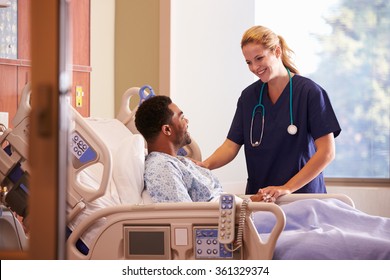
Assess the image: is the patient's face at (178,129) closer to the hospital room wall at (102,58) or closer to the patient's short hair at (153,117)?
the patient's short hair at (153,117)

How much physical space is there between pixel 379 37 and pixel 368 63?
20 cm

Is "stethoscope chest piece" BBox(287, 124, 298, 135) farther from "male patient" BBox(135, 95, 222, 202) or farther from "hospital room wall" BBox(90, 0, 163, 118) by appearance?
"hospital room wall" BBox(90, 0, 163, 118)

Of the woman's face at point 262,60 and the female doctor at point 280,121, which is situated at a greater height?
the woman's face at point 262,60

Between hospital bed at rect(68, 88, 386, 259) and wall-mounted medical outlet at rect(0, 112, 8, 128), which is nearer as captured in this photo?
hospital bed at rect(68, 88, 386, 259)

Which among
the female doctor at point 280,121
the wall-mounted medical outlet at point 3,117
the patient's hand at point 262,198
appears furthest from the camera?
the wall-mounted medical outlet at point 3,117

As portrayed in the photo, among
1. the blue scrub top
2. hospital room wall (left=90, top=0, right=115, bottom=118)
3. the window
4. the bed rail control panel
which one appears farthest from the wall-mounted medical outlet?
the window

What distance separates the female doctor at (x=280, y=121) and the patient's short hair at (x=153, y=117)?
0.45 meters

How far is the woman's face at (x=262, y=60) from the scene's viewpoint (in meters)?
2.99

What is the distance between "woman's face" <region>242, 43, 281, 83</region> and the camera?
2.99m

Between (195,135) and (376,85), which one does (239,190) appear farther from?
(376,85)

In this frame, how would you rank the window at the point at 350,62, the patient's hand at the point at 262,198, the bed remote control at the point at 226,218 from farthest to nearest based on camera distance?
1. the window at the point at 350,62
2. the patient's hand at the point at 262,198
3. the bed remote control at the point at 226,218

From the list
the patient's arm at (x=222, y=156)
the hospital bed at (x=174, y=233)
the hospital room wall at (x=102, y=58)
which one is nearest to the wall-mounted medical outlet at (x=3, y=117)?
the hospital room wall at (x=102, y=58)

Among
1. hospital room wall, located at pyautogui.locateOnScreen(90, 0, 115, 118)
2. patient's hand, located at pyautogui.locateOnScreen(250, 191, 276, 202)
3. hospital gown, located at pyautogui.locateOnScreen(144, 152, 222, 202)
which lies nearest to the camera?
hospital gown, located at pyautogui.locateOnScreen(144, 152, 222, 202)
